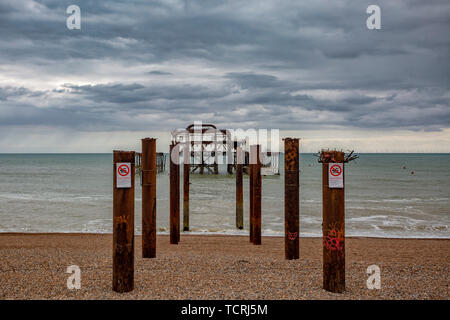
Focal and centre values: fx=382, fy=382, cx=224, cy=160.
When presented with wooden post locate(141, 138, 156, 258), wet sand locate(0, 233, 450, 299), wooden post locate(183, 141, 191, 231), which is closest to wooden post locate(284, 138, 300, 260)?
wet sand locate(0, 233, 450, 299)

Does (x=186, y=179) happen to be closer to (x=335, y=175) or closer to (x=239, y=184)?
(x=239, y=184)

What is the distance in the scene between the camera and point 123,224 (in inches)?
179

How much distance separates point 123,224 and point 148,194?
187 centimetres

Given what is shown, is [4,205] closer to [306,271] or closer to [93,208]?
[93,208]

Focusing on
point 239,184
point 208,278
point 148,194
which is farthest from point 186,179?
point 208,278

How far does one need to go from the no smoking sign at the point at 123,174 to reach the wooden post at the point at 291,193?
2.59 meters

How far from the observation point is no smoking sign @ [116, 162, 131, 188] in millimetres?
4480

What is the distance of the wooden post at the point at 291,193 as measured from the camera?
6.04 m

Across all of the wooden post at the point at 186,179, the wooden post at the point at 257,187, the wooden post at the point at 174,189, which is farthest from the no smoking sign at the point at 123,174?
the wooden post at the point at 186,179

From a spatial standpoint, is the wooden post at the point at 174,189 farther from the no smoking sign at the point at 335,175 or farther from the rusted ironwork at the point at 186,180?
the no smoking sign at the point at 335,175

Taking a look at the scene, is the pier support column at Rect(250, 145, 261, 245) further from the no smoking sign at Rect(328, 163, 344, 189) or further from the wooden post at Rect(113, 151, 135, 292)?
the wooden post at Rect(113, 151, 135, 292)
